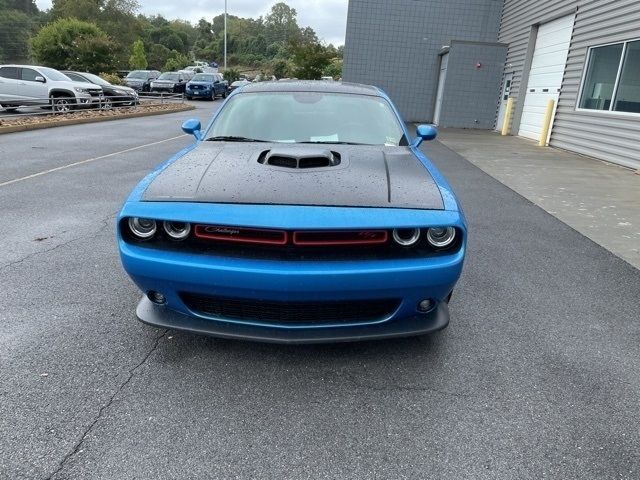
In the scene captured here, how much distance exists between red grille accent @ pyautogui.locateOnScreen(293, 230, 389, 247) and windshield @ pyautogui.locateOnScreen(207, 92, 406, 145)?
1.34 m

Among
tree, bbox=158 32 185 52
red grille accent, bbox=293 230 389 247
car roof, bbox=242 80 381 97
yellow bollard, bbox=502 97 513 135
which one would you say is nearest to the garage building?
yellow bollard, bbox=502 97 513 135

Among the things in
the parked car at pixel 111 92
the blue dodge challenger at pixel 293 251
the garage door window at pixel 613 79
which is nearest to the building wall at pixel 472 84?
the garage door window at pixel 613 79

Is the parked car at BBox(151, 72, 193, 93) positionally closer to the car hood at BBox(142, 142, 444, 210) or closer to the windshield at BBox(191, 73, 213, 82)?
the windshield at BBox(191, 73, 213, 82)

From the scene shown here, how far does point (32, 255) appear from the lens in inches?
157

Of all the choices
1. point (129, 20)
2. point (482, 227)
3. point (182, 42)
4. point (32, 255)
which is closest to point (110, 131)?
point (32, 255)

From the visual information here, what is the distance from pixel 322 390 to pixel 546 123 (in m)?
12.8

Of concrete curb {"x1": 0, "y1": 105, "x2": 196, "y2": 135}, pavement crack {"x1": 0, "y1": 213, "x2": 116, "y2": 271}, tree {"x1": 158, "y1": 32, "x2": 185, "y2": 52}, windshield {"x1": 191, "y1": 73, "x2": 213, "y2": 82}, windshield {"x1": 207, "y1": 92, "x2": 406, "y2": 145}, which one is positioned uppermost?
tree {"x1": 158, "y1": 32, "x2": 185, "y2": 52}

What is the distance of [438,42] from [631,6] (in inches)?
403

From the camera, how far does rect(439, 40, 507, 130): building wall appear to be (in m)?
17.2

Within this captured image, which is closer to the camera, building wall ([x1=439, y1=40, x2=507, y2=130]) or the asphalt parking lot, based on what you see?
the asphalt parking lot

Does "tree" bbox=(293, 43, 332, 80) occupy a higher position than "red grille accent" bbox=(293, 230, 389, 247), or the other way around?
"tree" bbox=(293, 43, 332, 80)

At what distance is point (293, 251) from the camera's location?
226cm

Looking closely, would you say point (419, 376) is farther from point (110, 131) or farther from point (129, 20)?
point (129, 20)

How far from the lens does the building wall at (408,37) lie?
1864 cm
